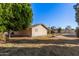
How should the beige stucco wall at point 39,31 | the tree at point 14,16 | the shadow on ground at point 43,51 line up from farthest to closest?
the tree at point 14,16
the beige stucco wall at point 39,31
the shadow on ground at point 43,51

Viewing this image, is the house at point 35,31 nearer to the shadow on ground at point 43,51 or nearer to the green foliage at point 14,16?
the green foliage at point 14,16

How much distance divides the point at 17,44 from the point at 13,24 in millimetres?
1071

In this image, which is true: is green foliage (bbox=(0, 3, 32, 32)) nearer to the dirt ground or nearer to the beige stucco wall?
the beige stucco wall

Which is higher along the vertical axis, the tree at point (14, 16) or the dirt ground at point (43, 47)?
the tree at point (14, 16)

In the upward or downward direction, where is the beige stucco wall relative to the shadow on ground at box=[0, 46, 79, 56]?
upward

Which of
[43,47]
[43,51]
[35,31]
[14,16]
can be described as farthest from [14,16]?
[43,51]

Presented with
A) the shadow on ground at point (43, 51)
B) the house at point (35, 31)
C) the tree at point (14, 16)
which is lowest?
the shadow on ground at point (43, 51)

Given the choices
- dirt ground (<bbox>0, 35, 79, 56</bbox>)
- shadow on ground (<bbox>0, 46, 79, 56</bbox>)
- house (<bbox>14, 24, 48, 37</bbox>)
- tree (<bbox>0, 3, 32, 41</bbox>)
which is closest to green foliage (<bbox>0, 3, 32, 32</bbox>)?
tree (<bbox>0, 3, 32, 41</bbox>)

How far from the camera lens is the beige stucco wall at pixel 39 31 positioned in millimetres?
5293

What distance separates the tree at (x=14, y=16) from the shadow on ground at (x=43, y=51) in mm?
820

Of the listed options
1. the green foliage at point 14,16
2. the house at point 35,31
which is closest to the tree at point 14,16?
the green foliage at point 14,16

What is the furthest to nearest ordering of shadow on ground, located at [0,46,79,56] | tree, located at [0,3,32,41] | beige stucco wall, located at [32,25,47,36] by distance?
tree, located at [0,3,32,41] < beige stucco wall, located at [32,25,47,36] < shadow on ground, located at [0,46,79,56]

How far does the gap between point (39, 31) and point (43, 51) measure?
0.67 metres

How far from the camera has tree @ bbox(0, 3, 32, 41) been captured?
5.49m
